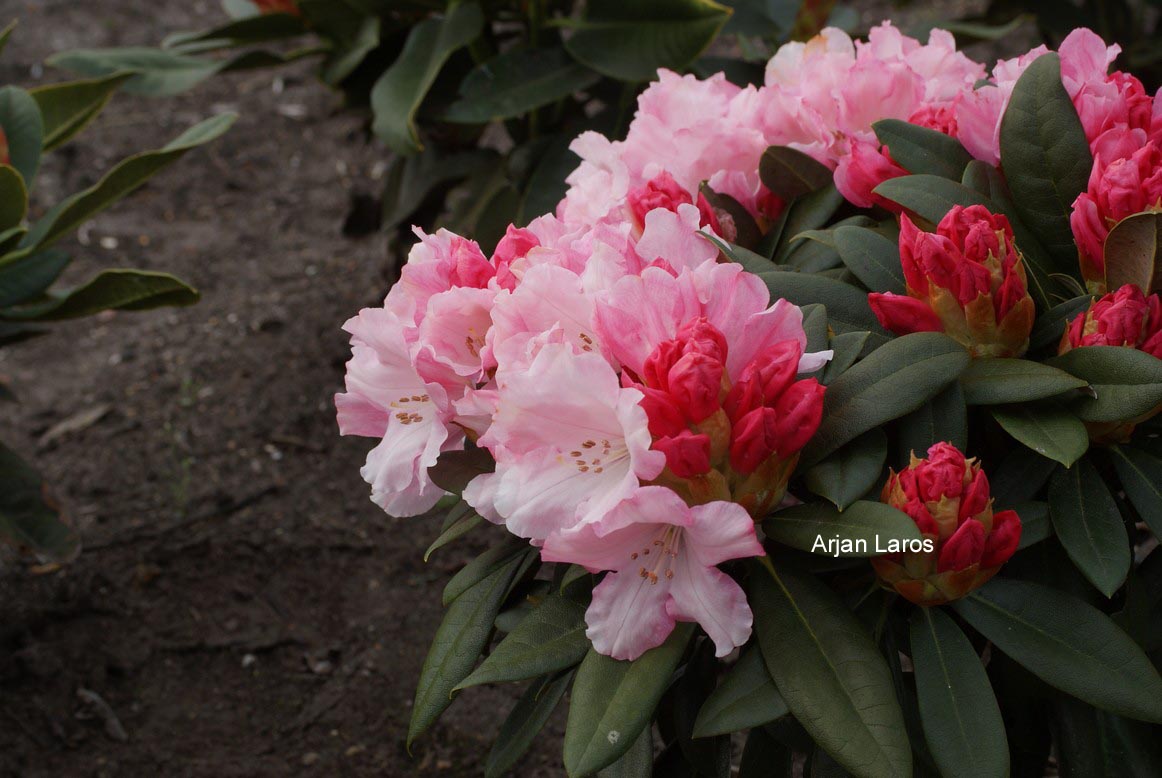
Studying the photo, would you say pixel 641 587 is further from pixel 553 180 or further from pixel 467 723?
pixel 553 180

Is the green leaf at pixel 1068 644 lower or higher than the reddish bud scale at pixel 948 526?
lower

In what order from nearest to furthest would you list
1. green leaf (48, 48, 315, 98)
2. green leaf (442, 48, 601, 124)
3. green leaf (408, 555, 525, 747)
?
1. green leaf (408, 555, 525, 747)
2. green leaf (442, 48, 601, 124)
3. green leaf (48, 48, 315, 98)

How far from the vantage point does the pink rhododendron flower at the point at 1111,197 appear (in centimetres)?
99

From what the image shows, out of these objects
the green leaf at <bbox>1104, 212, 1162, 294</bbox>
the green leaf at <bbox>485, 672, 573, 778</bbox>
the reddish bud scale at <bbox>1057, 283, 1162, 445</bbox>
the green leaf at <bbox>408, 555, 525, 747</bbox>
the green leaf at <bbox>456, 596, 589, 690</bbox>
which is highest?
the green leaf at <bbox>1104, 212, 1162, 294</bbox>

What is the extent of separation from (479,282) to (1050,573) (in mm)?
578

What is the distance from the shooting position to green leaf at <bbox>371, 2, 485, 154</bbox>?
7.06 feet

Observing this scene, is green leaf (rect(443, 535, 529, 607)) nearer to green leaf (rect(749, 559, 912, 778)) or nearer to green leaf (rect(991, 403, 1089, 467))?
green leaf (rect(749, 559, 912, 778))

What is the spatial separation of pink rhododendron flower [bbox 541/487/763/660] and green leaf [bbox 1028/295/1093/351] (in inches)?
15.0

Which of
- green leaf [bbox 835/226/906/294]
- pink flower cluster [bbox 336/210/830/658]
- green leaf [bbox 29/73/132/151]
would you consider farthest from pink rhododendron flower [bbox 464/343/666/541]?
green leaf [bbox 29/73/132/151]

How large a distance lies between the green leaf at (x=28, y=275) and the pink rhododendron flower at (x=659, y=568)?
1.36 meters

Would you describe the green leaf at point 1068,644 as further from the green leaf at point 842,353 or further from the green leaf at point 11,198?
the green leaf at point 11,198

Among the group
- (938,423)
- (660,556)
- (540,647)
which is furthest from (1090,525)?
(540,647)

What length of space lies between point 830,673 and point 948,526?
0.48 ft

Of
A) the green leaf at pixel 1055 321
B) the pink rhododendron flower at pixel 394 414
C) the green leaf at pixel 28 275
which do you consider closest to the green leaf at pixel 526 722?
the pink rhododendron flower at pixel 394 414
